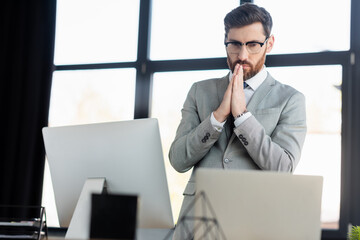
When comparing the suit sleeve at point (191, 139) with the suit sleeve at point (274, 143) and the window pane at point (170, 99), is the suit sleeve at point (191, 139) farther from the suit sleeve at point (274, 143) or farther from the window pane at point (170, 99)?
the window pane at point (170, 99)

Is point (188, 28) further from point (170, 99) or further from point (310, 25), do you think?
point (310, 25)

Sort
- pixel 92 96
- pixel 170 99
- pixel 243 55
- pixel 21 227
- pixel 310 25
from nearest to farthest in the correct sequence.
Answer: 1. pixel 21 227
2. pixel 243 55
3. pixel 310 25
4. pixel 170 99
5. pixel 92 96

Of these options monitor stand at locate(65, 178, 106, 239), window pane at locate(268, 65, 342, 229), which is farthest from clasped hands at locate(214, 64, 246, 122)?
window pane at locate(268, 65, 342, 229)

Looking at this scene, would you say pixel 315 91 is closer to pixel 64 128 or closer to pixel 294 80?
pixel 294 80

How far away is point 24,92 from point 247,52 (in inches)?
99.4

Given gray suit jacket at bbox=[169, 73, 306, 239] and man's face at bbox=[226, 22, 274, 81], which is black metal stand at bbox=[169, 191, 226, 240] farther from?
man's face at bbox=[226, 22, 274, 81]

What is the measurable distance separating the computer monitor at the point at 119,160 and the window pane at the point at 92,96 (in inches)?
79.1

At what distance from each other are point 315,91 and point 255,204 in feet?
7.37

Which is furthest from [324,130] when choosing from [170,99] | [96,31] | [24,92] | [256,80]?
[24,92]

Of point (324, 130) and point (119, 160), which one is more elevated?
point (324, 130)

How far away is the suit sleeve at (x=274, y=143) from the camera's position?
2012mm

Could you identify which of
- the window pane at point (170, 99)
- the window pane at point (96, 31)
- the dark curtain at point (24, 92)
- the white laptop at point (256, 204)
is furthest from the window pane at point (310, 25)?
the white laptop at point (256, 204)

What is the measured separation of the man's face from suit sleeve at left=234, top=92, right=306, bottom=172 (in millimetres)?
310

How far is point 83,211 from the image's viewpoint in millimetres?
1845
